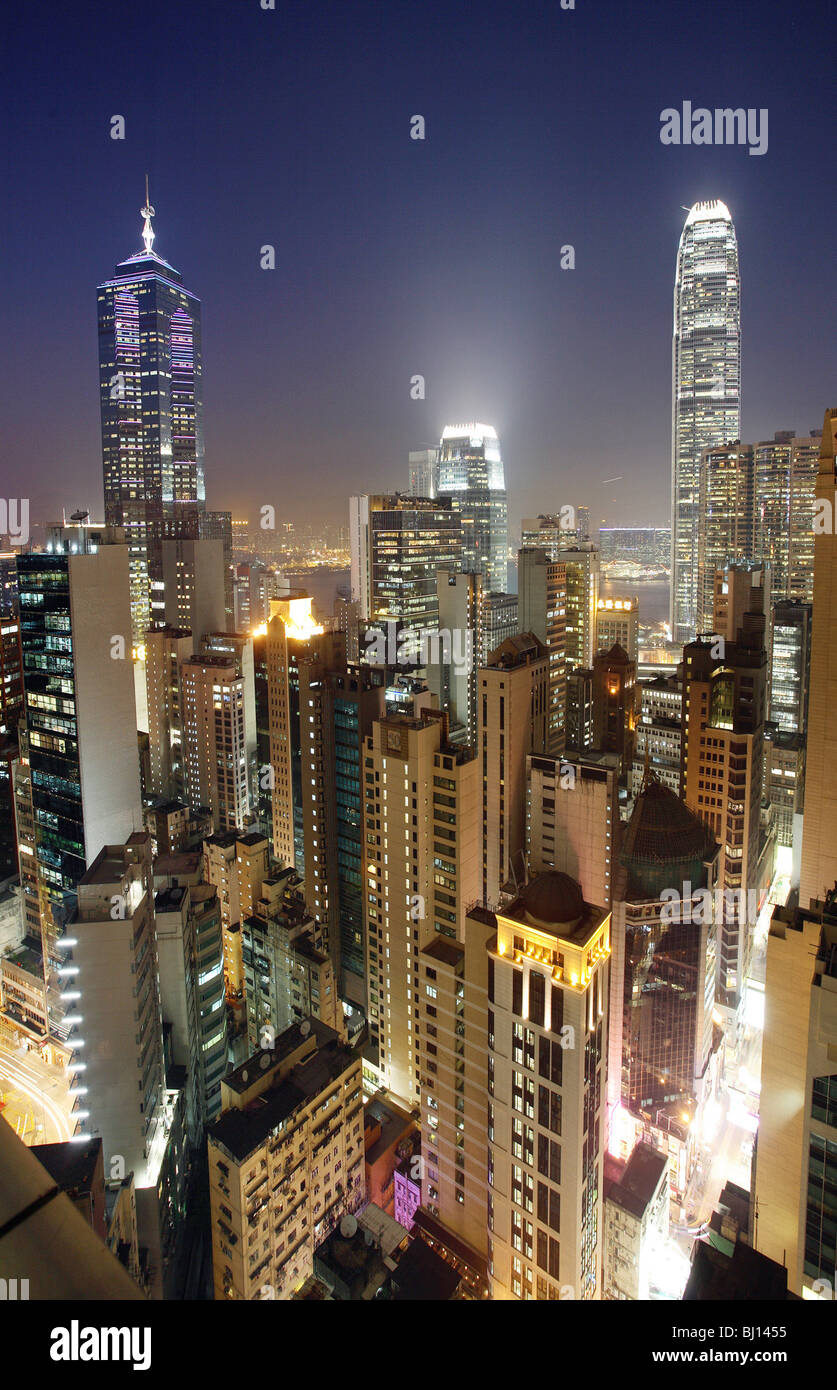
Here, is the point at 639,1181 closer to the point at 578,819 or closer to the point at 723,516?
the point at 578,819

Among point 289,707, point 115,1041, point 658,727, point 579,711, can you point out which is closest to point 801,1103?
point 115,1041

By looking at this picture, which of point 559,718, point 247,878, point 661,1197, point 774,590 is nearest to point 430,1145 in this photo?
point 661,1197

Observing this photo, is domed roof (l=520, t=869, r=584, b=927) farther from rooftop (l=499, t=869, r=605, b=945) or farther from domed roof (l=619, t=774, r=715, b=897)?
domed roof (l=619, t=774, r=715, b=897)

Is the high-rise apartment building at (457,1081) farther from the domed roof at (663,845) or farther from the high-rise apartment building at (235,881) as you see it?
the high-rise apartment building at (235,881)

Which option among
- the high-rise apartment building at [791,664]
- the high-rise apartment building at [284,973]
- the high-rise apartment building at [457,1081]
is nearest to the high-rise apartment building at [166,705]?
the high-rise apartment building at [284,973]

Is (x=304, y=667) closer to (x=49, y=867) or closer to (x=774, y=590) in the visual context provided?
(x=49, y=867)
